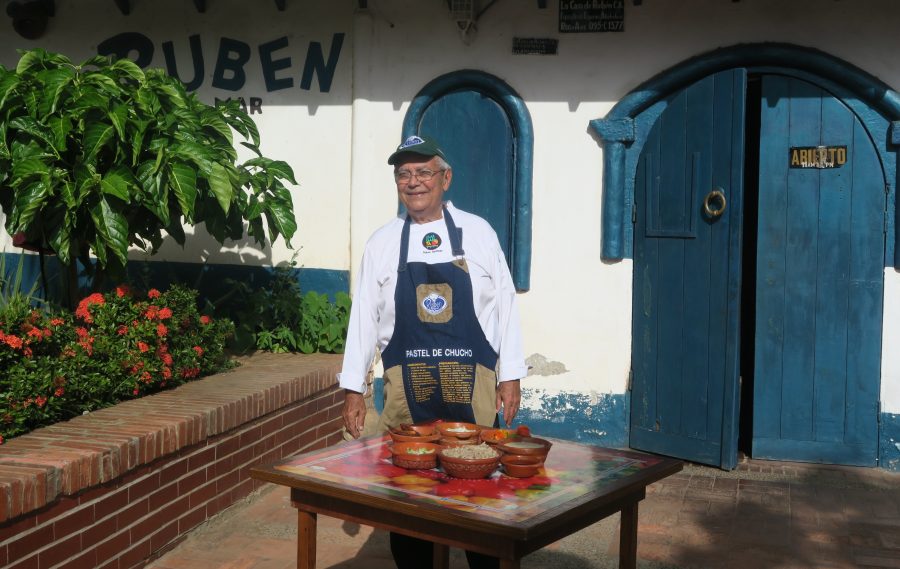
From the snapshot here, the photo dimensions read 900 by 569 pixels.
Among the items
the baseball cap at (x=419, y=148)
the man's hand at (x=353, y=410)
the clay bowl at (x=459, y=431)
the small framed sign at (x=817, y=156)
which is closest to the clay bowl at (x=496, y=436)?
the clay bowl at (x=459, y=431)

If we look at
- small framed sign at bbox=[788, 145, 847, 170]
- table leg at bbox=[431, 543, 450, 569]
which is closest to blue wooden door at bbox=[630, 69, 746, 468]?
small framed sign at bbox=[788, 145, 847, 170]

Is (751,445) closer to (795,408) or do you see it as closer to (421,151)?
(795,408)

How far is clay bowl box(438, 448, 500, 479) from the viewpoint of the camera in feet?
10.3

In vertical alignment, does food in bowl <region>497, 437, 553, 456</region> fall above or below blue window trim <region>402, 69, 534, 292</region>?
below

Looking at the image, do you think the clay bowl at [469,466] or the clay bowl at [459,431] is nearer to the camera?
the clay bowl at [469,466]

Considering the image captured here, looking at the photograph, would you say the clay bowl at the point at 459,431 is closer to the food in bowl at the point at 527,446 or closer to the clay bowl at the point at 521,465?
the food in bowl at the point at 527,446

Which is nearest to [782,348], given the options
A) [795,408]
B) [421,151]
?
[795,408]

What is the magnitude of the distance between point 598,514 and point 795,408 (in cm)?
378

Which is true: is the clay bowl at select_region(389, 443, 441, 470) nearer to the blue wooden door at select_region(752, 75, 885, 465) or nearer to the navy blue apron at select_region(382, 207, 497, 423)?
the navy blue apron at select_region(382, 207, 497, 423)

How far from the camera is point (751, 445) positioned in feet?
21.9

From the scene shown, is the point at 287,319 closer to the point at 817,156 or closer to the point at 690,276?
the point at 690,276

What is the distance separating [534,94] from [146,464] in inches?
146

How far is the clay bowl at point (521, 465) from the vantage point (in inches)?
125

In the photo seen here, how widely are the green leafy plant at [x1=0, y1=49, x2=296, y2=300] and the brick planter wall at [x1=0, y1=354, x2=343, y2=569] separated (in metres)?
0.95
